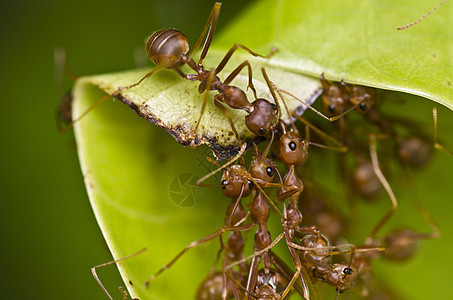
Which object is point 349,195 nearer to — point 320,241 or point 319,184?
point 319,184

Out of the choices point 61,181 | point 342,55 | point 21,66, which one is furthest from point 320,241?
point 21,66

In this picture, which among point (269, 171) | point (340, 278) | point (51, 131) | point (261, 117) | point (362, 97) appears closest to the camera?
point (261, 117)

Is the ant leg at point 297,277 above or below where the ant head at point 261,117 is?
below

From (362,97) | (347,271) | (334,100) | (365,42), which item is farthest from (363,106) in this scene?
(347,271)

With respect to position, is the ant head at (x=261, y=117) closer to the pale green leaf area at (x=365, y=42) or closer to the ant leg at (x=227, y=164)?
the ant leg at (x=227, y=164)

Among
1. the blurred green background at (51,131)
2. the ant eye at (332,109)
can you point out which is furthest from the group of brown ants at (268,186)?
the blurred green background at (51,131)

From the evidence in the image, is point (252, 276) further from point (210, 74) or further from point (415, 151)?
point (415, 151)
